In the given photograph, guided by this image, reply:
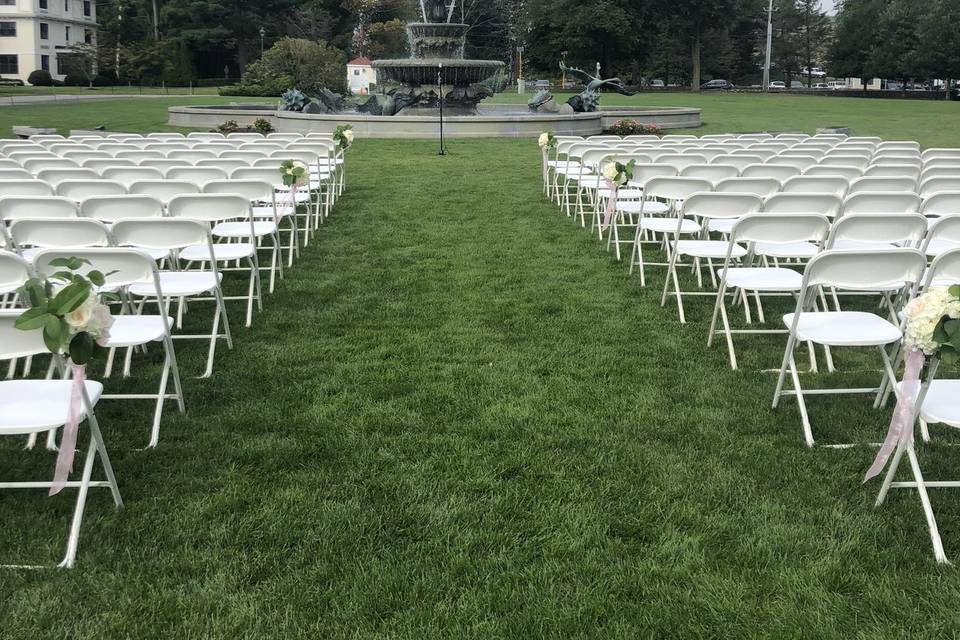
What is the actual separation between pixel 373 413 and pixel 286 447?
580 mm

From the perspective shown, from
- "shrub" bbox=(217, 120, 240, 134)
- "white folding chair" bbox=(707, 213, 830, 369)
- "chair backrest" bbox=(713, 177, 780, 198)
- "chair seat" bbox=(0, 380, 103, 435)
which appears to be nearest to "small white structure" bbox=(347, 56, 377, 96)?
"shrub" bbox=(217, 120, 240, 134)

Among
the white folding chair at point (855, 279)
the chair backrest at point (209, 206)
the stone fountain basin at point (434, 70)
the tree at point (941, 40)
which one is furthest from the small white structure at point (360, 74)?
the white folding chair at point (855, 279)

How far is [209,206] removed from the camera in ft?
19.0

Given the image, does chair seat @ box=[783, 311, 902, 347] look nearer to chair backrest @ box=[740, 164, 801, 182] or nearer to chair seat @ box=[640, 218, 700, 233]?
chair seat @ box=[640, 218, 700, 233]

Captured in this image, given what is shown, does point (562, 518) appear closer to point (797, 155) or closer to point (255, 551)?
point (255, 551)

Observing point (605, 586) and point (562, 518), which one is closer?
point (605, 586)

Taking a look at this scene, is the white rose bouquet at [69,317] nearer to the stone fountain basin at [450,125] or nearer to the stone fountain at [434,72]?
the stone fountain basin at [450,125]

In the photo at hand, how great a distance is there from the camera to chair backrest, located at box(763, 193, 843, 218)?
5559mm

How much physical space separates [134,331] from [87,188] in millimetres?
2950

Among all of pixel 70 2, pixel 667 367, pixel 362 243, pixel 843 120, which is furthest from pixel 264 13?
pixel 667 367

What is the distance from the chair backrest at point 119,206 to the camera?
5.43 metres

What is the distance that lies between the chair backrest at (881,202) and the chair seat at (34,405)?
516 cm

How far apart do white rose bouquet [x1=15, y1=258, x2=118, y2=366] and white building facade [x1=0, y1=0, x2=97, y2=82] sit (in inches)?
2841

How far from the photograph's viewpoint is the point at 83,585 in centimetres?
295
